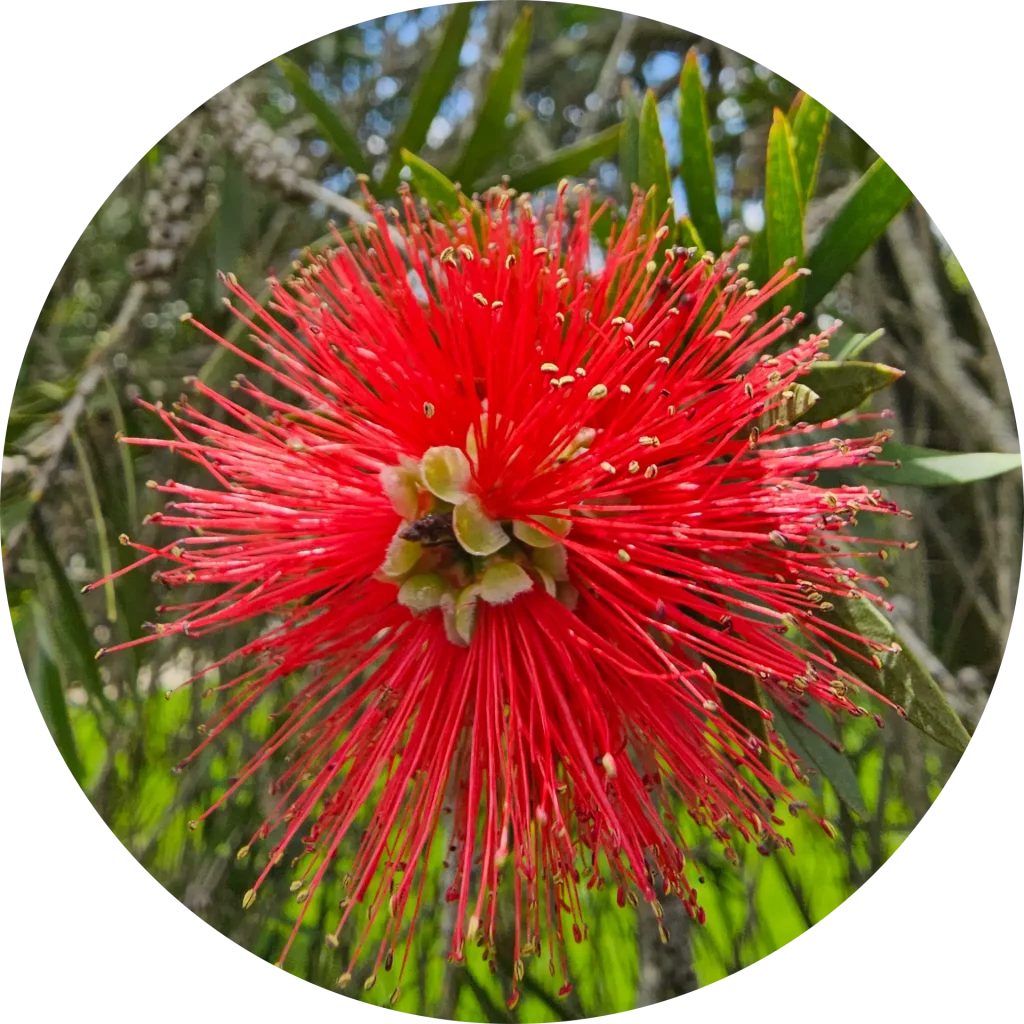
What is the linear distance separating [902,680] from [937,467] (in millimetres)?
219

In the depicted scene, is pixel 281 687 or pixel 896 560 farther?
pixel 896 560

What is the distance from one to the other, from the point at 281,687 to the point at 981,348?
0.87m

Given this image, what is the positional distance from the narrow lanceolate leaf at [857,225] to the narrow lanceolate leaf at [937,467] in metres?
0.17

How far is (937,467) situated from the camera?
0.86m

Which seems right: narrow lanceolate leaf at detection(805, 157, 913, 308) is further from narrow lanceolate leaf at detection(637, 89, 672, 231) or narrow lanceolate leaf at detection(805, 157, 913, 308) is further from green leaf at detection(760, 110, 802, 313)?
narrow lanceolate leaf at detection(637, 89, 672, 231)

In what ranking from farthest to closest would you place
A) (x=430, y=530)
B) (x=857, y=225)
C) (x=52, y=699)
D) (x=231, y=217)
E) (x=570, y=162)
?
(x=231, y=217)
(x=570, y=162)
(x=52, y=699)
(x=857, y=225)
(x=430, y=530)

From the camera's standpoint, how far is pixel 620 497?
0.78 metres

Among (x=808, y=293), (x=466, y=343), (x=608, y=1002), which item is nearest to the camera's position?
(x=466, y=343)

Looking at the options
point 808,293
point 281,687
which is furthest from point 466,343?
point 281,687

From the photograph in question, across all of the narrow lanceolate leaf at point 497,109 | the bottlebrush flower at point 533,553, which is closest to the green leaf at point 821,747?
the bottlebrush flower at point 533,553

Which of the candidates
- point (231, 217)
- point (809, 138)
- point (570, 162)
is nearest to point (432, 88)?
point (570, 162)

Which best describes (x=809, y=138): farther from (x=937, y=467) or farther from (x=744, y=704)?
(x=744, y=704)

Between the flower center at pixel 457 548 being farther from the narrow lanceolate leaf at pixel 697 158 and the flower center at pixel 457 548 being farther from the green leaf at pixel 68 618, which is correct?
Result: the green leaf at pixel 68 618

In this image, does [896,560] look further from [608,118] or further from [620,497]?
[608,118]
